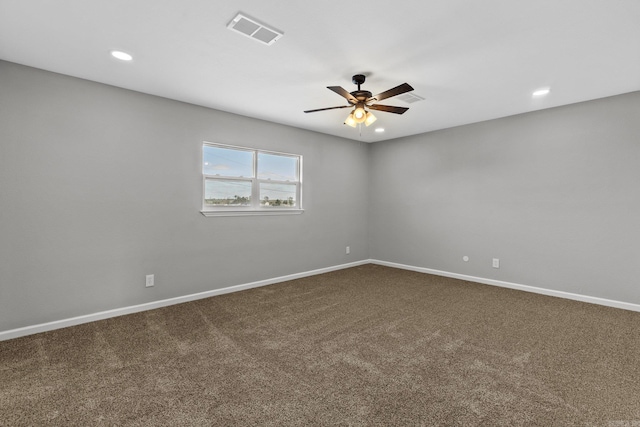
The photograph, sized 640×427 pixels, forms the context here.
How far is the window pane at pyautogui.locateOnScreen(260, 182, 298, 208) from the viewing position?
4.76 m

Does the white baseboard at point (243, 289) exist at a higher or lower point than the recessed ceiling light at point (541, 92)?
lower

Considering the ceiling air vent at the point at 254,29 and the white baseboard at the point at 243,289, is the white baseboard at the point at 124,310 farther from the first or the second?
the ceiling air vent at the point at 254,29

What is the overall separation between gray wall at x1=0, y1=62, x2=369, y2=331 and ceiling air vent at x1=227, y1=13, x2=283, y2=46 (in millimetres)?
1918

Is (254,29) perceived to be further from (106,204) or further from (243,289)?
(243,289)

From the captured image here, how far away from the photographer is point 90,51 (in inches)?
103

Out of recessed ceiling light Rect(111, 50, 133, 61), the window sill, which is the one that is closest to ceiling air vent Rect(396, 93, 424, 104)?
the window sill

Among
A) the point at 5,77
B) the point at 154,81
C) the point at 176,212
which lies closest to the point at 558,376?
the point at 176,212

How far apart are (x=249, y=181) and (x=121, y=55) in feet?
7.28

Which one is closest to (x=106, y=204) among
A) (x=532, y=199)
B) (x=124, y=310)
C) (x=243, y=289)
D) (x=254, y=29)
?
(x=124, y=310)

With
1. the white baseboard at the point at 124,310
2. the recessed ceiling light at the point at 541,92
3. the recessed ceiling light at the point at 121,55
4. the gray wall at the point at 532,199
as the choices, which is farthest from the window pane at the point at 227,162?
the recessed ceiling light at the point at 541,92

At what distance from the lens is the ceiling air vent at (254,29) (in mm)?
2162

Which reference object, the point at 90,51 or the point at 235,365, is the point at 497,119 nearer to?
the point at 235,365

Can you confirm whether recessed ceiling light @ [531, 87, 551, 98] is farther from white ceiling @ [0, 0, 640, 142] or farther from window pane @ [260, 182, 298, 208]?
window pane @ [260, 182, 298, 208]

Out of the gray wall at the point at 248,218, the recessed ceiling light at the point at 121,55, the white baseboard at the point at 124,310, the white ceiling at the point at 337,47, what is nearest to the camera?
the white ceiling at the point at 337,47
